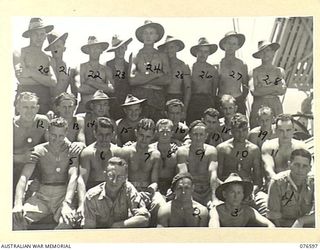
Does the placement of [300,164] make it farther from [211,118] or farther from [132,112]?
[132,112]

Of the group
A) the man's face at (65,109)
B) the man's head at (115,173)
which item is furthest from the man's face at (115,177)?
the man's face at (65,109)

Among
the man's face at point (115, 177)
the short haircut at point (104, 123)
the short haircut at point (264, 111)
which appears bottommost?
the man's face at point (115, 177)

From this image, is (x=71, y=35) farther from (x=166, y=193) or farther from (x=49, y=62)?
(x=166, y=193)

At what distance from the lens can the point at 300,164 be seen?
869 millimetres

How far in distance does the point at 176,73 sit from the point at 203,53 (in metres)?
0.05

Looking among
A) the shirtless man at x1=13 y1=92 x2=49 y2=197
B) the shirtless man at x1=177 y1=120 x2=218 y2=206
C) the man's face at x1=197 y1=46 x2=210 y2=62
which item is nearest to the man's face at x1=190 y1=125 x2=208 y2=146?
the shirtless man at x1=177 y1=120 x2=218 y2=206

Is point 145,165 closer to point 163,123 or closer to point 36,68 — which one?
point 163,123

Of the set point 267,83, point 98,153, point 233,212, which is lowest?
point 233,212

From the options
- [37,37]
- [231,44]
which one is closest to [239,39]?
[231,44]

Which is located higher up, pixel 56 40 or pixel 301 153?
pixel 56 40

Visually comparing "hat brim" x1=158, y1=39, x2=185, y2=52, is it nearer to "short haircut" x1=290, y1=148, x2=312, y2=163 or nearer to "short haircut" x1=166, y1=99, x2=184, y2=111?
"short haircut" x1=166, y1=99, x2=184, y2=111

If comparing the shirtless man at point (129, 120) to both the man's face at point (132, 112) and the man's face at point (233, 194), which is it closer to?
the man's face at point (132, 112)

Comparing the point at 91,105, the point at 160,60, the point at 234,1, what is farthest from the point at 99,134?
the point at 234,1

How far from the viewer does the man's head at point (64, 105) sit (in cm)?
87
